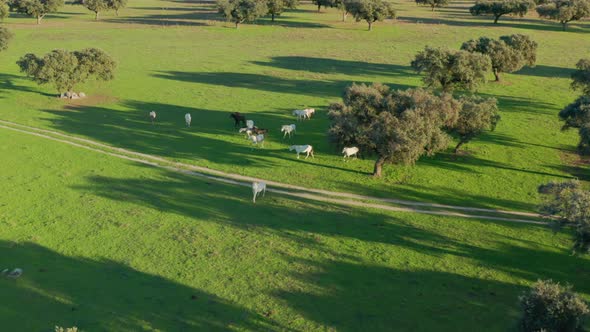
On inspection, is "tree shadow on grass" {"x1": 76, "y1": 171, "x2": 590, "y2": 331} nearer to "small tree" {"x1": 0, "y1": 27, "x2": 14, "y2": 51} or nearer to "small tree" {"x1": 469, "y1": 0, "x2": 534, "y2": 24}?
"small tree" {"x1": 0, "y1": 27, "x2": 14, "y2": 51}

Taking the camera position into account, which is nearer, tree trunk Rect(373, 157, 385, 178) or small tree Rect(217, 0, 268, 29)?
tree trunk Rect(373, 157, 385, 178)

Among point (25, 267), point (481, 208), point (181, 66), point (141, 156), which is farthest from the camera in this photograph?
point (181, 66)

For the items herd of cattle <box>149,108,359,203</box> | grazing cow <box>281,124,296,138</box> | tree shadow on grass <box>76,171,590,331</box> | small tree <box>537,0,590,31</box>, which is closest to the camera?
tree shadow on grass <box>76,171,590,331</box>

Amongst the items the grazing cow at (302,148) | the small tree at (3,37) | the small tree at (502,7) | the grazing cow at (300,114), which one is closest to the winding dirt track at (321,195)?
the grazing cow at (302,148)

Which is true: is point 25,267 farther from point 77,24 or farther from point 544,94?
point 77,24

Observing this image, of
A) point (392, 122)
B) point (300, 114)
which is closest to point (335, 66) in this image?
point (300, 114)

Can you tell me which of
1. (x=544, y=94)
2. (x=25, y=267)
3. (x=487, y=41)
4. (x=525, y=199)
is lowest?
(x=25, y=267)

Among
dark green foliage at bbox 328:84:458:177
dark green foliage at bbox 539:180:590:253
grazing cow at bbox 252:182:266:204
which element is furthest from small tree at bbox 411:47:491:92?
dark green foliage at bbox 539:180:590:253

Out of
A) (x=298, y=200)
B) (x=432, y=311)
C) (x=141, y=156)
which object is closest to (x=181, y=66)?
(x=141, y=156)
